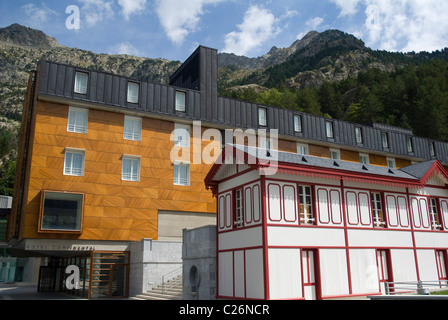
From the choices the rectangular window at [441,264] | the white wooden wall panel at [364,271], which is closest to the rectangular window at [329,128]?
the rectangular window at [441,264]

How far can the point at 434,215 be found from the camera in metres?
24.3

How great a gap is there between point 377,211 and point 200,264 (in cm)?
1028

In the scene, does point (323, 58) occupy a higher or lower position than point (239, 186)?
higher

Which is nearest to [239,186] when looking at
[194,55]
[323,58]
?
[194,55]

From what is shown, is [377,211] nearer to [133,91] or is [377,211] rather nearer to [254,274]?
[254,274]

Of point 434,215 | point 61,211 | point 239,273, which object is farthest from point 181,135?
point 434,215

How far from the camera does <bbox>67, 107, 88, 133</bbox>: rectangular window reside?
2988 cm

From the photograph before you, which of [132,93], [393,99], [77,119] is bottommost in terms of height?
[77,119]

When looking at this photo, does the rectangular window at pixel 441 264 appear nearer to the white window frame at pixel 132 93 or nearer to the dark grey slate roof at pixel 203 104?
the dark grey slate roof at pixel 203 104

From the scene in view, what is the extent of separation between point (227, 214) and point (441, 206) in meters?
14.0

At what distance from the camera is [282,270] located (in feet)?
57.4

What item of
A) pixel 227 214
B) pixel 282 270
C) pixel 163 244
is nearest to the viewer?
pixel 282 270
